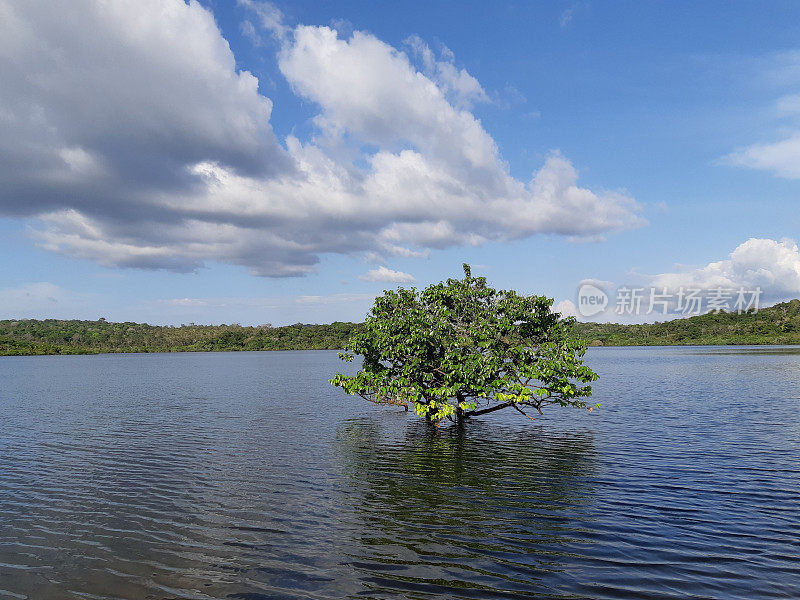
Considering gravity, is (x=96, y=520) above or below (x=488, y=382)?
below

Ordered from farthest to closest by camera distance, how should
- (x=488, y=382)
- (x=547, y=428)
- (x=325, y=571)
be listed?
1. (x=547, y=428)
2. (x=488, y=382)
3. (x=325, y=571)

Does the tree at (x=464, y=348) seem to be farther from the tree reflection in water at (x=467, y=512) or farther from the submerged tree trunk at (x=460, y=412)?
the tree reflection in water at (x=467, y=512)

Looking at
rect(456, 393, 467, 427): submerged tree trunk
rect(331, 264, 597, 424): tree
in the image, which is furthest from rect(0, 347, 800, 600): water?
rect(331, 264, 597, 424): tree

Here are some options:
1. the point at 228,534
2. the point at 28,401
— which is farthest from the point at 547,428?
the point at 28,401

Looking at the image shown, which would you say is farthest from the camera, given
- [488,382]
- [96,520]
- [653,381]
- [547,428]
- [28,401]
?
[653,381]

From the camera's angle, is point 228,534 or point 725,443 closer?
point 228,534

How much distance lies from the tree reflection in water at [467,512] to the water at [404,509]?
0.10 m

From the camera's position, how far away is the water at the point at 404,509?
45.9 feet

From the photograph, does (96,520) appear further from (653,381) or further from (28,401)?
(653,381)

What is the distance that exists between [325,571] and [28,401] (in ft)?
207

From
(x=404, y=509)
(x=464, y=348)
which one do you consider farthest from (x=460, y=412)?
(x=404, y=509)

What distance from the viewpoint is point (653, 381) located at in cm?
7750

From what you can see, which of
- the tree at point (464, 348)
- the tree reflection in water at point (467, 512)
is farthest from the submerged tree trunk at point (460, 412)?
the tree reflection in water at point (467, 512)

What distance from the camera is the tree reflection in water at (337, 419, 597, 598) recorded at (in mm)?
14009
